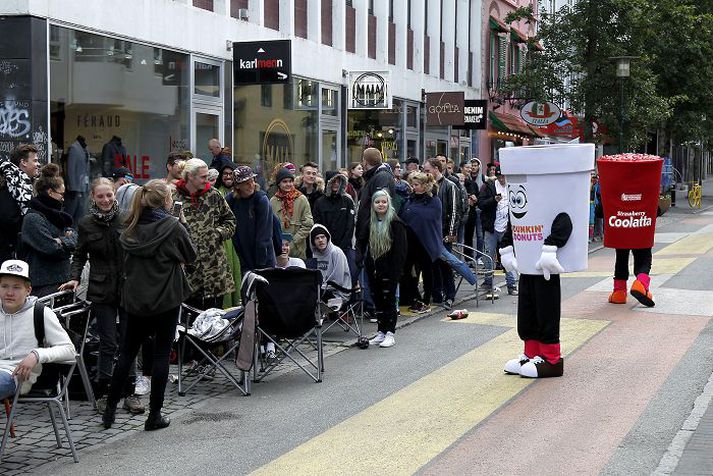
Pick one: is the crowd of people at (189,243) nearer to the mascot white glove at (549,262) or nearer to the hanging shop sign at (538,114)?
the mascot white glove at (549,262)

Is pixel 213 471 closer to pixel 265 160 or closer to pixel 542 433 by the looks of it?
pixel 542 433

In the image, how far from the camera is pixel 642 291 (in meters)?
13.9

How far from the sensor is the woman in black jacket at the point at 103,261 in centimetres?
836

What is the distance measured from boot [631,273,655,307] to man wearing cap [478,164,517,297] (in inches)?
84.5

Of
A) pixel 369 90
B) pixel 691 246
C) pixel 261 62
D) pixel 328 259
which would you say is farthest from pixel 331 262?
pixel 691 246

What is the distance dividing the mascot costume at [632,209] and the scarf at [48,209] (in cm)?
758

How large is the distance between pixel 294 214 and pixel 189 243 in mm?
4251

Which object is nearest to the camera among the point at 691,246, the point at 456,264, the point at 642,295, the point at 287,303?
the point at 287,303

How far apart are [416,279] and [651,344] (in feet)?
12.3

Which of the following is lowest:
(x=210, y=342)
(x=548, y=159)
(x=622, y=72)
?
(x=210, y=342)

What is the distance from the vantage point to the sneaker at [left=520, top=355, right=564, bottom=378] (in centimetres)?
949

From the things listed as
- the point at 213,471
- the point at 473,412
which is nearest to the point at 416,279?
the point at 473,412

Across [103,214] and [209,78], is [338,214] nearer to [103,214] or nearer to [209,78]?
[103,214]

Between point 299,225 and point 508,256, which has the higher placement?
point 299,225
